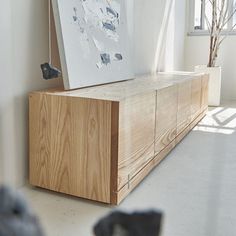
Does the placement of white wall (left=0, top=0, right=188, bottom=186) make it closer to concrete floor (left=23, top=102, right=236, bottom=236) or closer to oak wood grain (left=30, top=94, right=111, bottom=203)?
oak wood grain (left=30, top=94, right=111, bottom=203)

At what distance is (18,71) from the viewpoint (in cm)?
188

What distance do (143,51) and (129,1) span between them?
627 mm

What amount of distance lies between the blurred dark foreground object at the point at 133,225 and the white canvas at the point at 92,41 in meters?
1.76

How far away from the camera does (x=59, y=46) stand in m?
2.00

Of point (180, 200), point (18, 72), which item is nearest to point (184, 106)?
point (180, 200)

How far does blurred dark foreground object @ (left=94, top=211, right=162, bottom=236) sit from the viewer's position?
11.0 inches

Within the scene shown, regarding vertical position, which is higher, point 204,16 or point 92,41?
point 204,16

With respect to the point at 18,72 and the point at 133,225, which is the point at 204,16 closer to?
the point at 18,72

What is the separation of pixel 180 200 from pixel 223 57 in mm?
3965

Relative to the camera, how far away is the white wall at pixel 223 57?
527 centimetres

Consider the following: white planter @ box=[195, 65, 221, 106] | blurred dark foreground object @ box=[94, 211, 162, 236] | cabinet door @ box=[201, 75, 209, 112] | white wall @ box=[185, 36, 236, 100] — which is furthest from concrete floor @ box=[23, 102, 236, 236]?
white wall @ box=[185, 36, 236, 100]

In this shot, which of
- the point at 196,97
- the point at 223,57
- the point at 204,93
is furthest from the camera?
the point at 223,57

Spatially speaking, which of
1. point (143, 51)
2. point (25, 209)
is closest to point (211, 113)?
point (143, 51)

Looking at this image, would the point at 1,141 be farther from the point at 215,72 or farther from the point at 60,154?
the point at 215,72
